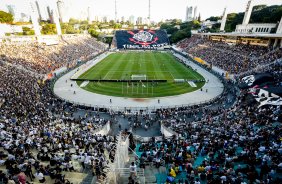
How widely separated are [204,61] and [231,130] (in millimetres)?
43151

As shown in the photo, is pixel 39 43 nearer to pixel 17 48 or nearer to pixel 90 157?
pixel 17 48

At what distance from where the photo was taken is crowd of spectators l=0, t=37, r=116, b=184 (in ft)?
36.8

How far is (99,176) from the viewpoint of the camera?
11.3m

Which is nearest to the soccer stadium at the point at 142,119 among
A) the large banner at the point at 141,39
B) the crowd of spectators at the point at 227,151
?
the crowd of spectators at the point at 227,151

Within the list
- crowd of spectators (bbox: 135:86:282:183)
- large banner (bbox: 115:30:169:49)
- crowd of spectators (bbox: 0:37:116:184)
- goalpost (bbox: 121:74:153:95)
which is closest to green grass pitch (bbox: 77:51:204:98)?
goalpost (bbox: 121:74:153:95)

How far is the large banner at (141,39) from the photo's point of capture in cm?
10062

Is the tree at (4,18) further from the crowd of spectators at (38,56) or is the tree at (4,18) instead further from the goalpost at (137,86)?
the goalpost at (137,86)

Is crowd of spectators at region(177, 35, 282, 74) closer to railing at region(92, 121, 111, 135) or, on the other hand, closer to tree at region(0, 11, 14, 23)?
railing at region(92, 121, 111, 135)

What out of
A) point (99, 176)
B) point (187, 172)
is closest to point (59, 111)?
point (99, 176)

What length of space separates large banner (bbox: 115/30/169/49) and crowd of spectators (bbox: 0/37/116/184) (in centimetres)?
6349

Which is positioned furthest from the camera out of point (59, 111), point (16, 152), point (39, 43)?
point (39, 43)

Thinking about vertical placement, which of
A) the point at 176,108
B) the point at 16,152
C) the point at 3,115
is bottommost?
the point at 176,108

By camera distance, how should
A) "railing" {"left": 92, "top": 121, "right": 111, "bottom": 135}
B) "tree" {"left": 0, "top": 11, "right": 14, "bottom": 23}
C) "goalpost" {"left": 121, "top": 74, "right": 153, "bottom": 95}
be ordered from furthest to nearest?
"tree" {"left": 0, "top": 11, "right": 14, "bottom": 23} → "goalpost" {"left": 121, "top": 74, "right": 153, "bottom": 95} → "railing" {"left": 92, "top": 121, "right": 111, "bottom": 135}

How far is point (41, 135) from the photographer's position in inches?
652
